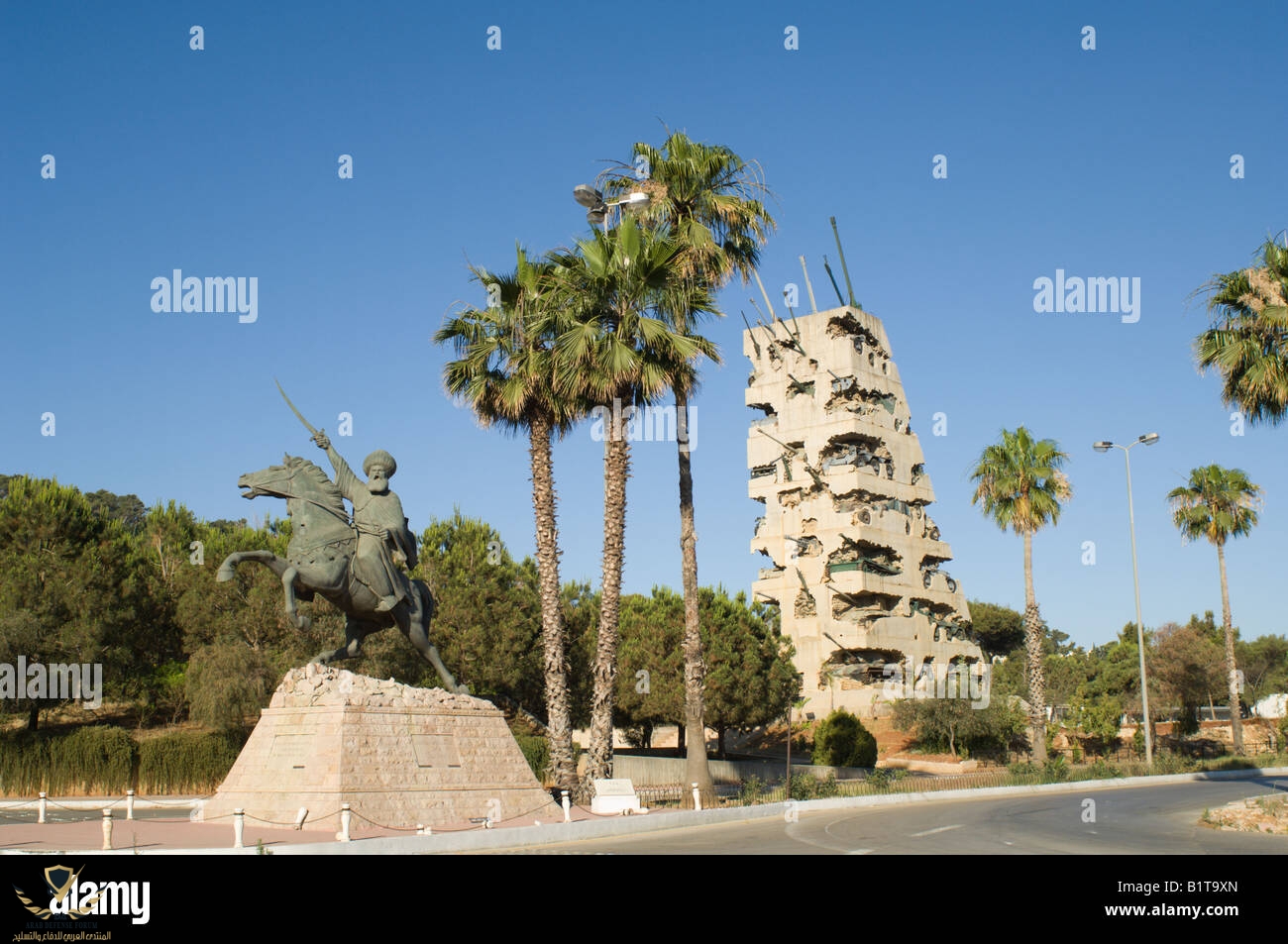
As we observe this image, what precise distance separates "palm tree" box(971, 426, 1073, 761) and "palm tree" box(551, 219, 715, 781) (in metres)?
23.3

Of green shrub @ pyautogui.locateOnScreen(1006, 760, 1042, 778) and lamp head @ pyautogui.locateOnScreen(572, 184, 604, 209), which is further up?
lamp head @ pyautogui.locateOnScreen(572, 184, 604, 209)

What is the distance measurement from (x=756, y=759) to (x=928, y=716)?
330 inches

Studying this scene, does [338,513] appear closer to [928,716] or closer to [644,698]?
[644,698]

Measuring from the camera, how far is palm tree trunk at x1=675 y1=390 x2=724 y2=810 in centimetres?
2716

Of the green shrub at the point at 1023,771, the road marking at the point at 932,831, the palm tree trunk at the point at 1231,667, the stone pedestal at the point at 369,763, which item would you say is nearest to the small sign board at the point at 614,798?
the stone pedestal at the point at 369,763

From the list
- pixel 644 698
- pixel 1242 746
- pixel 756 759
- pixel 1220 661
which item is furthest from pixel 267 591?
pixel 1220 661

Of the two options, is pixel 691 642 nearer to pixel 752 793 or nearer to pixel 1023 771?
pixel 752 793

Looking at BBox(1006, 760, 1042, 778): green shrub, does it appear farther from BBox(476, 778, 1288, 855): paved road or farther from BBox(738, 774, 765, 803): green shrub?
BBox(738, 774, 765, 803): green shrub

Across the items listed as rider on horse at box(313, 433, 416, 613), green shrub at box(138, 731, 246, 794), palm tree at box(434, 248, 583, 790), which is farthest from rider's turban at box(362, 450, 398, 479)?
green shrub at box(138, 731, 246, 794)

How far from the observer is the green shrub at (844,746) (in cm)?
4859

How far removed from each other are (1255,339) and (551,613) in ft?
55.6

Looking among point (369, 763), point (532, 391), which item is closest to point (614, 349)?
point (532, 391)
